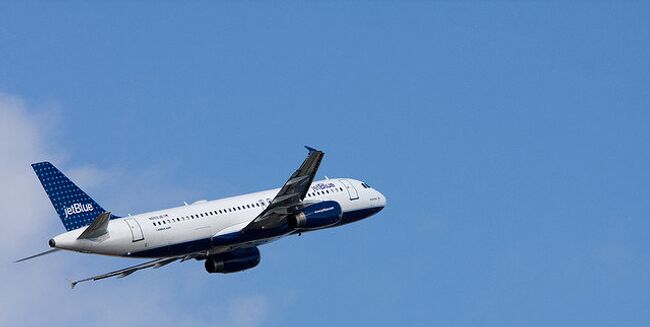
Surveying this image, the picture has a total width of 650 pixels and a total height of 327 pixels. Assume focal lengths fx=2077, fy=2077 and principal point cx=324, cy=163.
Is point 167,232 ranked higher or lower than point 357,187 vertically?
lower

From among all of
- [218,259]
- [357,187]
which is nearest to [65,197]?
[218,259]

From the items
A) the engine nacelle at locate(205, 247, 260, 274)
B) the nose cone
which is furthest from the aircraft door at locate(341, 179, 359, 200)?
the engine nacelle at locate(205, 247, 260, 274)

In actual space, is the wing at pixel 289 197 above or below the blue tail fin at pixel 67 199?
above

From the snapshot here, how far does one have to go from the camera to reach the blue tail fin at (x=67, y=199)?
394ft

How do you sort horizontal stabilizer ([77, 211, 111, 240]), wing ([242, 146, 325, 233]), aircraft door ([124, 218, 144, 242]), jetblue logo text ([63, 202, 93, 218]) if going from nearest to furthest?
horizontal stabilizer ([77, 211, 111, 240]), aircraft door ([124, 218, 144, 242]), wing ([242, 146, 325, 233]), jetblue logo text ([63, 202, 93, 218])

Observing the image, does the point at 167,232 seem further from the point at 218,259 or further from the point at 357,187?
the point at 357,187

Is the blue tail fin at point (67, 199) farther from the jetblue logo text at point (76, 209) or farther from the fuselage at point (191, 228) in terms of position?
the fuselage at point (191, 228)

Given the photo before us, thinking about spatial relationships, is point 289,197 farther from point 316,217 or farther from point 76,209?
point 76,209

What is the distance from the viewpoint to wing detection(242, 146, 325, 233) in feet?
391

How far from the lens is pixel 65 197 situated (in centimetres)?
12062

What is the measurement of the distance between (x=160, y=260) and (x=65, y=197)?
9.15 metres

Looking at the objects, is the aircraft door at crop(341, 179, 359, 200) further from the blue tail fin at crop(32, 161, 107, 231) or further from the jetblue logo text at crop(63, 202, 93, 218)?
the jetblue logo text at crop(63, 202, 93, 218)

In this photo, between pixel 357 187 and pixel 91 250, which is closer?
pixel 91 250

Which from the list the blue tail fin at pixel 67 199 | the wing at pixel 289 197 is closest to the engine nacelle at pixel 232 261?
the wing at pixel 289 197
